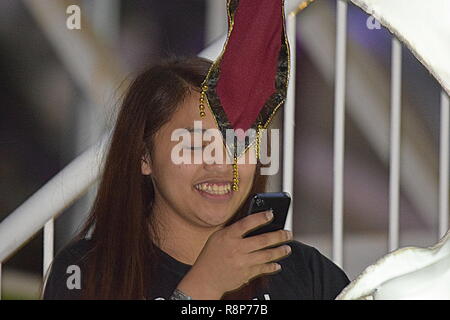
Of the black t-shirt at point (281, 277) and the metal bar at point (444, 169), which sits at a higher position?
the metal bar at point (444, 169)

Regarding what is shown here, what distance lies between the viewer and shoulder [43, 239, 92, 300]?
4.42ft

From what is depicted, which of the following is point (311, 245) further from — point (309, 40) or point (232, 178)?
point (309, 40)

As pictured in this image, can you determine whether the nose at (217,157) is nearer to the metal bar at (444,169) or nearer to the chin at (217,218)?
the chin at (217,218)

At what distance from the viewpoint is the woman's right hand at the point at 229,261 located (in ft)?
4.35

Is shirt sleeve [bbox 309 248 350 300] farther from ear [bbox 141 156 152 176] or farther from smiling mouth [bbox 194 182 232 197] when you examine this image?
ear [bbox 141 156 152 176]

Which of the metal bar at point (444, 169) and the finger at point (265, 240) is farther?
the metal bar at point (444, 169)

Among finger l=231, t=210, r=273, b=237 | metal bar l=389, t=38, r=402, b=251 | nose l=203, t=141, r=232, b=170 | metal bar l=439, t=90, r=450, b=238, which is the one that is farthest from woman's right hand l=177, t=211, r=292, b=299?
metal bar l=439, t=90, r=450, b=238

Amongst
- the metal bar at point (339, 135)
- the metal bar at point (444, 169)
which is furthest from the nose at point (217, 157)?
the metal bar at point (444, 169)

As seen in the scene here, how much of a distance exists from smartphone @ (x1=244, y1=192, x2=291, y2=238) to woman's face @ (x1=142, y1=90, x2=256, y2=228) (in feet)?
0.10

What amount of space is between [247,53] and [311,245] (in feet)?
1.29

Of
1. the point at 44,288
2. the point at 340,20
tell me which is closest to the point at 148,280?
the point at 44,288

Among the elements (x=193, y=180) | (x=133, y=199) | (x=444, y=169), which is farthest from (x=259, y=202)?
(x=444, y=169)

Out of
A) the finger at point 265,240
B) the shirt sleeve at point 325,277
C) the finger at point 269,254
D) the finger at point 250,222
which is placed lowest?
the shirt sleeve at point 325,277

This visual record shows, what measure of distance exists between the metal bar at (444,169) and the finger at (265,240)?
0.31 meters
